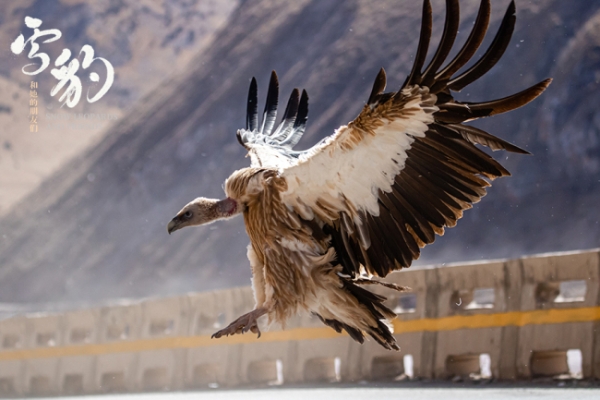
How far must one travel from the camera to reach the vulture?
4.15 metres

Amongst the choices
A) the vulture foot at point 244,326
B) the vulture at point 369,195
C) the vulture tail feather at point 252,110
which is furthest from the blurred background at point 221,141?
the vulture foot at point 244,326

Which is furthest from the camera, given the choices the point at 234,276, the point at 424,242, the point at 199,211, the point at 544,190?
the point at 234,276

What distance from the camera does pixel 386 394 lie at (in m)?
7.39

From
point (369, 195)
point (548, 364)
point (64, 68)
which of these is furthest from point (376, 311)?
point (64, 68)

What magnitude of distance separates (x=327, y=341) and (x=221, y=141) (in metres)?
32.0

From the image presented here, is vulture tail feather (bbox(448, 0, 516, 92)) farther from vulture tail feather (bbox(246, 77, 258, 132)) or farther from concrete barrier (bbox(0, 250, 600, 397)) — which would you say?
vulture tail feather (bbox(246, 77, 258, 132))

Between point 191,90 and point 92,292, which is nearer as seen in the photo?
point 92,292

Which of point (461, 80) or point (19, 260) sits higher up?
point (19, 260)

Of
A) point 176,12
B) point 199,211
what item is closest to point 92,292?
point 199,211

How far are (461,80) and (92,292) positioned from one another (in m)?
34.3

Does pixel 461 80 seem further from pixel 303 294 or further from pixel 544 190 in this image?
pixel 544 190

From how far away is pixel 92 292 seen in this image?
36.4 m

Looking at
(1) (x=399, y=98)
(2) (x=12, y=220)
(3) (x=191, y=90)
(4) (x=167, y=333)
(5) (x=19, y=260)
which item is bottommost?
(4) (x=167, y=333)

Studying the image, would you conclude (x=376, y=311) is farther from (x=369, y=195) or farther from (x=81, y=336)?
(x=81, y=336)
